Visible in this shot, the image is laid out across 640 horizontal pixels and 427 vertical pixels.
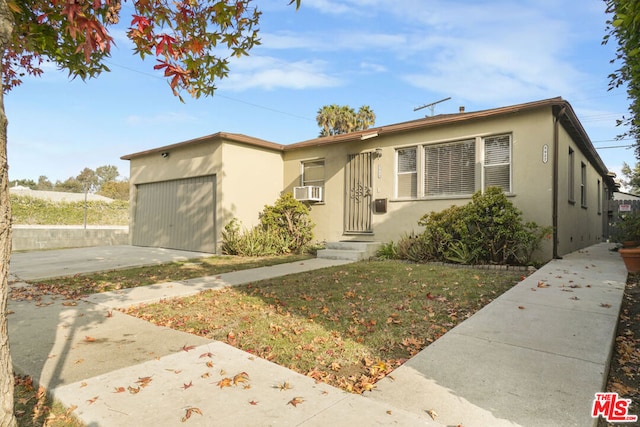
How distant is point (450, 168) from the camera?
898 cm

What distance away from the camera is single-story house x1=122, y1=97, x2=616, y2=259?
311 inches

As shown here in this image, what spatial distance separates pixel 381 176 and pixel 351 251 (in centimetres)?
239

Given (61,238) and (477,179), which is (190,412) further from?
(61,238)

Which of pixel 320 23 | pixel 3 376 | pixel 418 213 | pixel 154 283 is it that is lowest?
pixel 154 283

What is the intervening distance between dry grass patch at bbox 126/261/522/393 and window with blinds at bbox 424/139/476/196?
2819mm

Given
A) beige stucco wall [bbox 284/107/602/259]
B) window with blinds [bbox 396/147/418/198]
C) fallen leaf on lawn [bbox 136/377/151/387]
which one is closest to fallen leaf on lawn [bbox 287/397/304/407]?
fallen leaf on lawn [bbox 136/377/151/387]

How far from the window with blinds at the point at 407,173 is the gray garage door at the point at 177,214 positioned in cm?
559

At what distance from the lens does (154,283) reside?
6145mm

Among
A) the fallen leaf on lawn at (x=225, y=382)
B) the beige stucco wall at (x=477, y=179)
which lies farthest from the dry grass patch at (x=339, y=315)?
the beige stucco wall at (x=477, y=179)

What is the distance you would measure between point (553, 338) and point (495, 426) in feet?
5.48

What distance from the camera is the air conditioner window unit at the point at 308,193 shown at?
36.4 ft

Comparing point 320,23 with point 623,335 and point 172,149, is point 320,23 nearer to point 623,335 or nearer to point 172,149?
point 172,149

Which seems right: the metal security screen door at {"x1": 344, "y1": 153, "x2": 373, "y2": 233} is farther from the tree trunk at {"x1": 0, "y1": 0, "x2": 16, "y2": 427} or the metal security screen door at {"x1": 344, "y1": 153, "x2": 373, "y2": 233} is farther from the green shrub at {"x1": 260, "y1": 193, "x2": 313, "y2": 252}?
the tree trunk at {"x1": 0, "y1": 0, "x2": 16, "y2": 427}

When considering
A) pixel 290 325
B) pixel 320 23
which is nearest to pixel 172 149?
pixel 320 23
